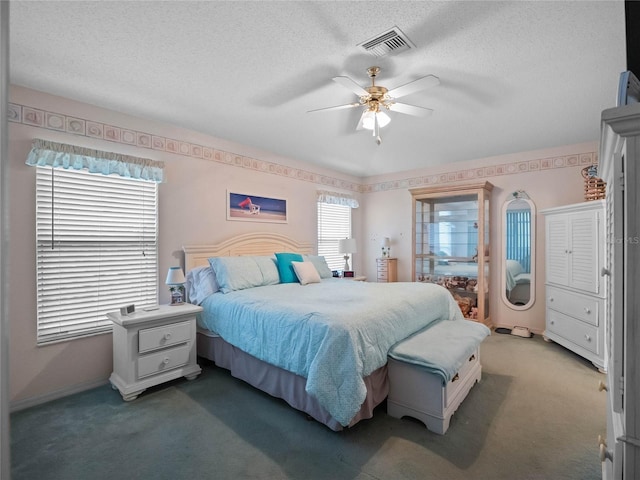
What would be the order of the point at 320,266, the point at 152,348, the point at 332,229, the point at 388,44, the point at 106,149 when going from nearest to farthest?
1. the point at 388,44
2. the point at 152,348
3. the point at 106,149
4. the point at 320,266
5. the point at 332,229

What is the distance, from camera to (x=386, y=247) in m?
5.54

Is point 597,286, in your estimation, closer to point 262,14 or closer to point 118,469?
point 262,14

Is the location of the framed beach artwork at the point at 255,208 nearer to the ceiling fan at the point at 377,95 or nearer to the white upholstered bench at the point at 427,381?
the ceiling fan at the point at 377,95

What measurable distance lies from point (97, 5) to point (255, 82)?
3.42ft

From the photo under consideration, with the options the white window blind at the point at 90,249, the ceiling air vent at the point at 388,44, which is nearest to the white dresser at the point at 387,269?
the white window blind at the point at 90,249

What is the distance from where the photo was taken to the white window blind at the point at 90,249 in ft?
8.52

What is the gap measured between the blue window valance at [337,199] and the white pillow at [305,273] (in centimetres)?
159

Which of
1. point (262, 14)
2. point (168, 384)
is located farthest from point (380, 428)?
point (262, 14)

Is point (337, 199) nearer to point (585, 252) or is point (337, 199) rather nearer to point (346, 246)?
point (346, 246)

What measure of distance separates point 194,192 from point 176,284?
1103 millimetres

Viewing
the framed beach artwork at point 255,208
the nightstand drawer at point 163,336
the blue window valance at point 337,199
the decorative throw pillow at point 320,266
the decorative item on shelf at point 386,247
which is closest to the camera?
the nightstand drawer at point 163,336

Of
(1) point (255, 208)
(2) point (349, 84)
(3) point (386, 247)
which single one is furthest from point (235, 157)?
(3) point (386, 247)

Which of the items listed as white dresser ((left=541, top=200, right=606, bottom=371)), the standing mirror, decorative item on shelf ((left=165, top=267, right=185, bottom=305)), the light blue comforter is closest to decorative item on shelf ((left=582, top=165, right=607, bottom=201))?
white dresser ((left=541, top=200, right=606, bottom=371))

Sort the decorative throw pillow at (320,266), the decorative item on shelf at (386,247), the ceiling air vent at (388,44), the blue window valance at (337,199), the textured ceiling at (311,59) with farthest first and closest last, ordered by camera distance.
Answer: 1. the decorative item on shelf at (386,247)
2. the blue window valance at (337,199)
3. the decorative throw pillow at (320,266)
4. the ceiling air vent at (388,44)
5. the textured ceiling at (311,59)
